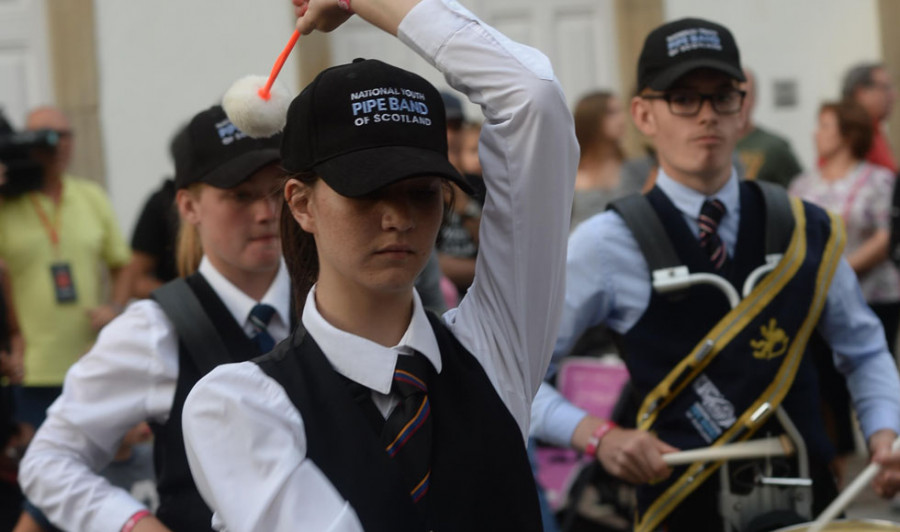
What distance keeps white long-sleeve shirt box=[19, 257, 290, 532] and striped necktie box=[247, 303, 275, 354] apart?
0.05 ft

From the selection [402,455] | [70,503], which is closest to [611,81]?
[70,503]

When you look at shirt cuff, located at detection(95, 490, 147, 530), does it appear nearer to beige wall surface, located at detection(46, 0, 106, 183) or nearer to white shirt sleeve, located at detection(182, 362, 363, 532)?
white shirt sleeve, located at detection(182, 362, 363, 532)

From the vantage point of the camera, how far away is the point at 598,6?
9.69 metres

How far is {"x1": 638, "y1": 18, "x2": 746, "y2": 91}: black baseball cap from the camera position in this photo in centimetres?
330

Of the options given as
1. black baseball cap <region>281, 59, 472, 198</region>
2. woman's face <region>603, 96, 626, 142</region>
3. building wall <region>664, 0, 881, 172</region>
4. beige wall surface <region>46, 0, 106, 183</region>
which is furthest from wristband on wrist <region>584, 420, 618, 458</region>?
building wall <region>664, 0, 881, 172</region>

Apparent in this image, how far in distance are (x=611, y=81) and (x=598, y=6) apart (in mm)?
535

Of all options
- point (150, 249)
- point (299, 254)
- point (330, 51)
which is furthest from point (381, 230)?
point (330, 51)

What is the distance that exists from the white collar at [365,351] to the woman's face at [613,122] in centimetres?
438

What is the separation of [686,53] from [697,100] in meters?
0.11

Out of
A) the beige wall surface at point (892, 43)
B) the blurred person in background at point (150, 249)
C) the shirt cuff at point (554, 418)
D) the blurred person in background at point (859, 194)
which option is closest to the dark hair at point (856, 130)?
the blurred person in background at point (859, 194)

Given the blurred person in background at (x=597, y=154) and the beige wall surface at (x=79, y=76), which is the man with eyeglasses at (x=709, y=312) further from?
the beige wall surface at (x=79, y=76)

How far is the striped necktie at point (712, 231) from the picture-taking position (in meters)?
3.22

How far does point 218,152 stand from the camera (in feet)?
10.4

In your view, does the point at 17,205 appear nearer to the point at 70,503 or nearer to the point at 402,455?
the point at 70,503
